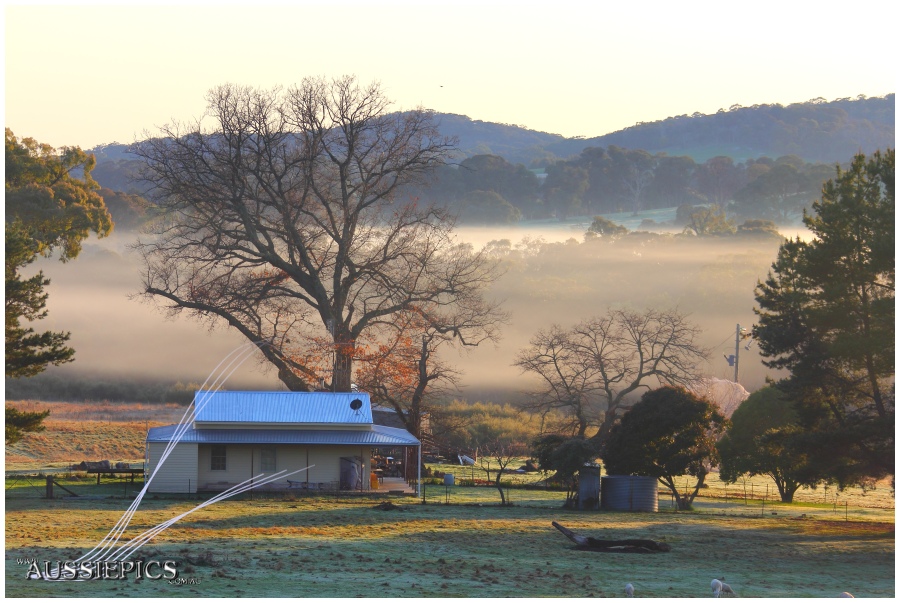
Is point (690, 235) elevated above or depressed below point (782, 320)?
above

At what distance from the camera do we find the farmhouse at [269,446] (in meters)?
43.3

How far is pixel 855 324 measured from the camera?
39.0 metres

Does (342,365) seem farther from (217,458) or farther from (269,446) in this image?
(217,458)

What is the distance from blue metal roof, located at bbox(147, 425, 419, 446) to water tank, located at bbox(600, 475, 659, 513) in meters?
7.62

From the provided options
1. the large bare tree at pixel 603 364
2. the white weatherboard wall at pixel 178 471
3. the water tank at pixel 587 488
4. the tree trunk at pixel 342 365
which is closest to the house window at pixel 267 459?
the white weatherboard wall at pixel 178 471

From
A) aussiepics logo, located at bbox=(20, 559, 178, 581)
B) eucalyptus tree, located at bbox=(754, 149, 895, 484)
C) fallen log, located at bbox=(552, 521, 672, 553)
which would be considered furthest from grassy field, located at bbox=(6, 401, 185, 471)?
aussiepics logo, located at bbox=(20, 559, 178, 581)

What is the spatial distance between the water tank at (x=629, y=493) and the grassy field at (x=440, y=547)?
0.77 metres

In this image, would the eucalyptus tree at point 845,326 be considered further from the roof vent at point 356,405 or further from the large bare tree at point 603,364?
the large bare tree at point 603,364

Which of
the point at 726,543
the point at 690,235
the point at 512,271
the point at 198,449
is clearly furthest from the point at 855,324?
the point at 690,235

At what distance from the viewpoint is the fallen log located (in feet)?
93.0

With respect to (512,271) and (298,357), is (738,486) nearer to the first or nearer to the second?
(298,357)

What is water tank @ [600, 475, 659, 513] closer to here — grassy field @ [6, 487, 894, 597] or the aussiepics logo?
grassy field @ [6, 487, 894, 597]

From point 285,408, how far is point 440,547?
1919 centimetres

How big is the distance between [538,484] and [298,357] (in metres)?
13.3
